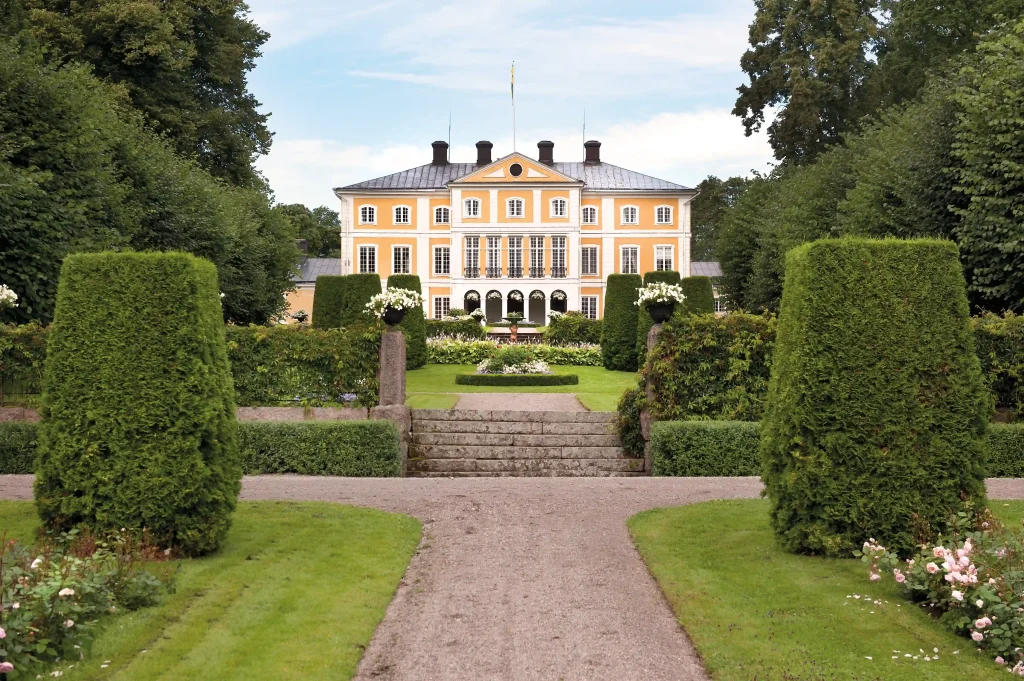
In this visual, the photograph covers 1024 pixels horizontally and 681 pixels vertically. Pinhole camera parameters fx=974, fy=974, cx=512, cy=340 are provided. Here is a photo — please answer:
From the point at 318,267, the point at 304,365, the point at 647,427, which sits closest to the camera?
the point at 647,427

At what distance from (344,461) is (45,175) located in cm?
802

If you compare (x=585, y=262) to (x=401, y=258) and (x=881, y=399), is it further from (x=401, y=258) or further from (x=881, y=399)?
(x=881, y=399)

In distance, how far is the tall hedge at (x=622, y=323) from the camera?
875 inches

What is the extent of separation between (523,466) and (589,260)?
41710 millimetres

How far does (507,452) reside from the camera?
470 inches

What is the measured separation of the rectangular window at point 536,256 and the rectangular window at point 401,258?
21.3 feet

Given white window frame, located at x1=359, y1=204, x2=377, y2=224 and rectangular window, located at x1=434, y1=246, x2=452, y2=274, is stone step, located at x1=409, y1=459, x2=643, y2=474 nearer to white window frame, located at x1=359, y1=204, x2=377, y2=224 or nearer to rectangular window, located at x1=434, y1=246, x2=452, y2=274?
rectangular window, located at x1=434, y1=246, x2=452, y2=274

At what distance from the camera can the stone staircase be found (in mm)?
11547

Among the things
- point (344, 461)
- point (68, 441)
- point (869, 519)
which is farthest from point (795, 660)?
point (344, 461)

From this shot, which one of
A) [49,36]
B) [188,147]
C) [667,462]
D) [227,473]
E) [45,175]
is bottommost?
[667,462]

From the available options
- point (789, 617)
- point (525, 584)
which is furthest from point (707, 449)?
point (789, 617)

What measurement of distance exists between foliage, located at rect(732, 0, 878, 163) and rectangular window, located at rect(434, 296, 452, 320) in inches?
846

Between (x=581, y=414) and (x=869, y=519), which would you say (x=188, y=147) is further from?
(x=869, y=519)

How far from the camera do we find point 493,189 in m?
51.5
